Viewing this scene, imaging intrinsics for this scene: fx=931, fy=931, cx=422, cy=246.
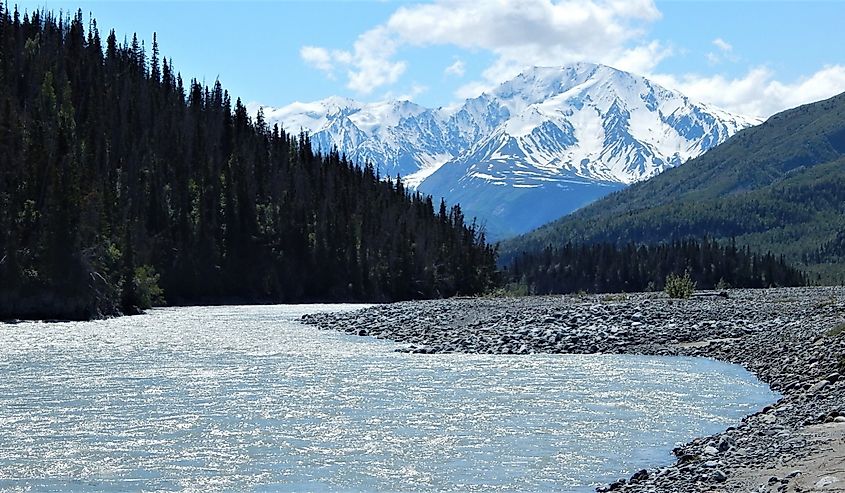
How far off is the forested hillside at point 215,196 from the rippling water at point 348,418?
57.2 m

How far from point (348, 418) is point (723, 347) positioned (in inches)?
792

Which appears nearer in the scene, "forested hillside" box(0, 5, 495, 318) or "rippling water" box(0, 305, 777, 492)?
"rippling water" box(0, 305, 777, 492)

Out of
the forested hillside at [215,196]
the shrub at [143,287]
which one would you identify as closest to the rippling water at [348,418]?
the shrub at [143,287]

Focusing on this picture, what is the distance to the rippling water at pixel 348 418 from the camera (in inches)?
699

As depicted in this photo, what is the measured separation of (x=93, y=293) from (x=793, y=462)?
218ft

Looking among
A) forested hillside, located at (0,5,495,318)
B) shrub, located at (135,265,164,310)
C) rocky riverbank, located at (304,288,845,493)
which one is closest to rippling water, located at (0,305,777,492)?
rocky riverbank, located at (304,288,845,493)

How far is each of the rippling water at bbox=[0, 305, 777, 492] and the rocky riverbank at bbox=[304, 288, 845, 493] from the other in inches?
55.0

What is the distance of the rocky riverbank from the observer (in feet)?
51.3

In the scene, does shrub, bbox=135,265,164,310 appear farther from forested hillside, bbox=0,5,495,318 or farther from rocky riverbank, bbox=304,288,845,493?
rocky riverbank, bbox=304,288,845,493

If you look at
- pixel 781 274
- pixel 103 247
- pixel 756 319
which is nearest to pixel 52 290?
pixel 103 247

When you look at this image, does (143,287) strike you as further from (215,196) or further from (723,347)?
(723,347)

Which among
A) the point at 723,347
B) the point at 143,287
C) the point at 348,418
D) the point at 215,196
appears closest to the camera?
the point at 348,418

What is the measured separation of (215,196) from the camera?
5482 inches

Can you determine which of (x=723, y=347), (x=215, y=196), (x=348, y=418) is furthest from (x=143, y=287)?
(x=348, y=418)
